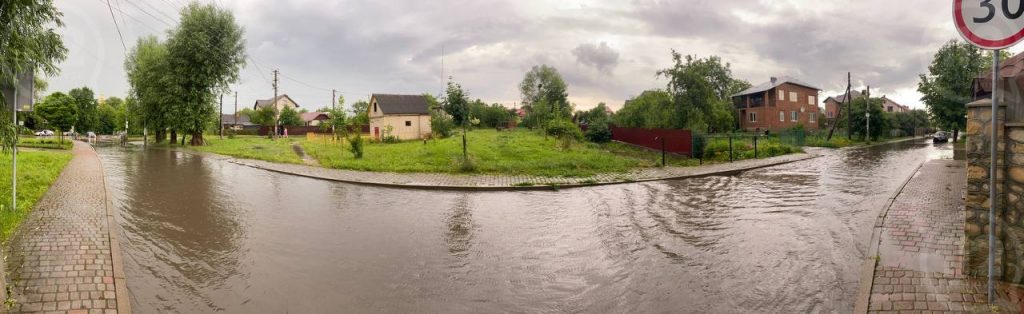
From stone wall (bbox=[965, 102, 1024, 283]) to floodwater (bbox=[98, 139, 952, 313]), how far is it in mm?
1255

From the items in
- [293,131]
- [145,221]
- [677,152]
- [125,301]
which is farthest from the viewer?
[293,131]

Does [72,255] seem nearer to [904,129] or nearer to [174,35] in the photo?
[174,35]

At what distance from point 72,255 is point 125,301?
7.40ft

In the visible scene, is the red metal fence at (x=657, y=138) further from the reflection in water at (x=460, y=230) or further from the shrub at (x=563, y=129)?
the reflection in water at (x=460, y=230)

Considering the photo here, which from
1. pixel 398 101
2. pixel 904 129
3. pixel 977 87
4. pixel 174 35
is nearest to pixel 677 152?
pixel 977 87

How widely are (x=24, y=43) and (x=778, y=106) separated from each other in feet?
202

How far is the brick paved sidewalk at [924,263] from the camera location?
482 cm

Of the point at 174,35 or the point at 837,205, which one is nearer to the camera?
the point at 837,205

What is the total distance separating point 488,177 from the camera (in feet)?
52.2

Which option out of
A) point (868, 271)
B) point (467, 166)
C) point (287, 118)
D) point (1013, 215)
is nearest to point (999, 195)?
point (1013, 215)

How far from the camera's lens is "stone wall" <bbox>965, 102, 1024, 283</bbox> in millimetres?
5039

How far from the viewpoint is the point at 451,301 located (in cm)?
528

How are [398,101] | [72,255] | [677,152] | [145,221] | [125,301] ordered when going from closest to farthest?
1. [125,301]
2. [72,255]
3. [145,221]
4. [677,152]
5. [398,101]

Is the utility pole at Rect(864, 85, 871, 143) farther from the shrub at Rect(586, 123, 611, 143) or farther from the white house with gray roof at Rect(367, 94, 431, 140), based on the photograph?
Answer: the white house with gray roof at Rect(367, 94, 431, 140)
